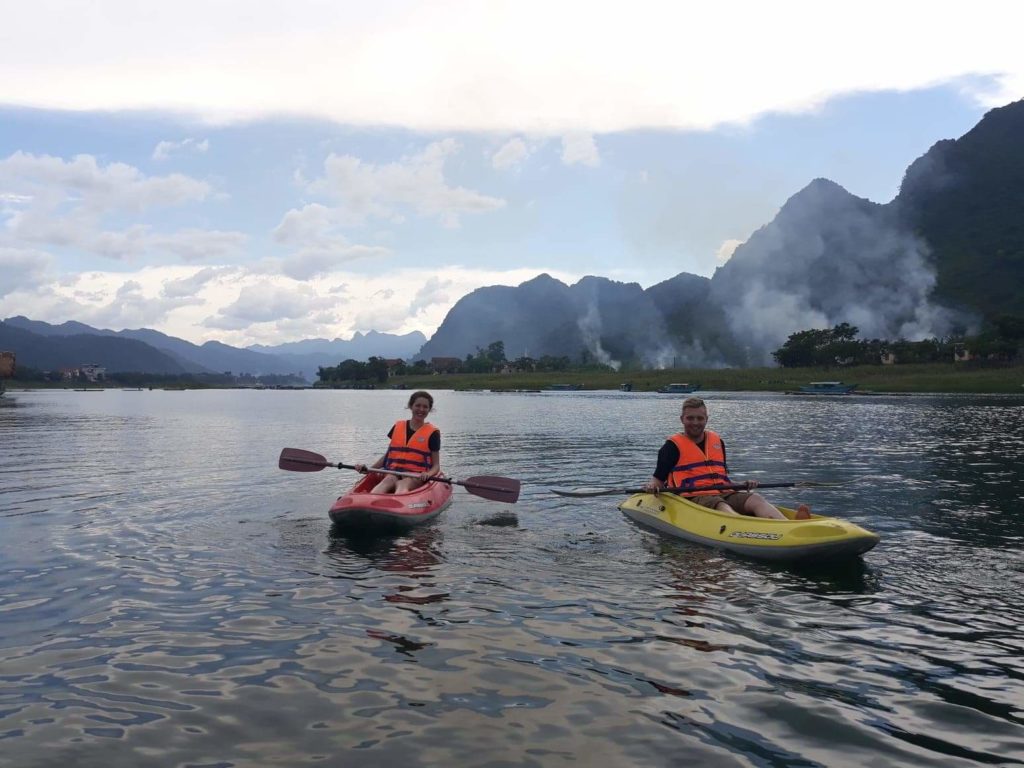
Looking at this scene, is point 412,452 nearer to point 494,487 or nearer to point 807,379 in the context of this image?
point 494,487

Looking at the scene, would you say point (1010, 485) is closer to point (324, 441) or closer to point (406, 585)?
point (406, 585)

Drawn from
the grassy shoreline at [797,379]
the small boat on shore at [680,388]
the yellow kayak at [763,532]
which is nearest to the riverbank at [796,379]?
the grassy shoreline at [797,379]

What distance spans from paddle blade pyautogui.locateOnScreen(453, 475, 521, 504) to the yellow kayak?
3564 mm

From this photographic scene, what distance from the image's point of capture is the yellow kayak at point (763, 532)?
1186cm

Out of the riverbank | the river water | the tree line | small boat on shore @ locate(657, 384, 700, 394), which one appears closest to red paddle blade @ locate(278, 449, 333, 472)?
the river water

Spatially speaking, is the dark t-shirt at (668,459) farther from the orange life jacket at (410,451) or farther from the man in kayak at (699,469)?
the orange life jacket at (410,451)

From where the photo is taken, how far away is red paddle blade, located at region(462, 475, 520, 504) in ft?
57.5

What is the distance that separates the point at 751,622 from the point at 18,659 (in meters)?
8.71

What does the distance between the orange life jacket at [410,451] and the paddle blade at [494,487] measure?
0.99 m

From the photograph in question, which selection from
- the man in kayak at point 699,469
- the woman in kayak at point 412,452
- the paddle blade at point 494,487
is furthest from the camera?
the paddle blade at point 494,487

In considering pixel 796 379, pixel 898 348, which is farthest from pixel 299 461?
pixel 898 348

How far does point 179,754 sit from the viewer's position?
6070 millimetres

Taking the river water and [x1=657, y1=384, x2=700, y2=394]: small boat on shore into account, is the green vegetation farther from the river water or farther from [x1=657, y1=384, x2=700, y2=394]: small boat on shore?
the river water

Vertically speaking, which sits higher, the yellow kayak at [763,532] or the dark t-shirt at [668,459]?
the dark t-shirt at [668,459]
